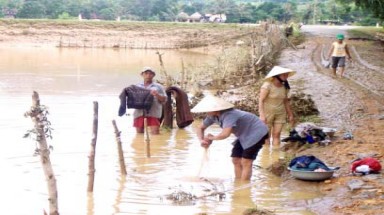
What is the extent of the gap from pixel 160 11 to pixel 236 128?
2930 inches

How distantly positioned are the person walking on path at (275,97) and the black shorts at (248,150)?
1.82m

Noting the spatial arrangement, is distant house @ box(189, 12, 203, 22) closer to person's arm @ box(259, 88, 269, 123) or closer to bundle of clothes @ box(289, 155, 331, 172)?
person's arm @ box(259, 88, 269, 123)

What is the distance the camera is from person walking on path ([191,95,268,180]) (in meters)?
8.52

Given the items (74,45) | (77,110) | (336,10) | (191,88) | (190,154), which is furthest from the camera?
(336,10)

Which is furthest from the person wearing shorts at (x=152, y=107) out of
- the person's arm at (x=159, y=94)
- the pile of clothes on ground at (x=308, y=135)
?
the pile of clothes on ground at (x=308, y=135)

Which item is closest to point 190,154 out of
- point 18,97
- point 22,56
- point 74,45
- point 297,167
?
point 297,167

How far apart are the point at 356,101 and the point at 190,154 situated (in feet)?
16.4

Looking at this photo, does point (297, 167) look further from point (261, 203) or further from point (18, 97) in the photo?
point (18, 97)

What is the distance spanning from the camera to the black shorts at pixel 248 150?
884cm

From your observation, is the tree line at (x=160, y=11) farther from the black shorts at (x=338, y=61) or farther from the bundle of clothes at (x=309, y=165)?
the bundle of clothes at (x=309, y=165)

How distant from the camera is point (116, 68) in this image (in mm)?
32656

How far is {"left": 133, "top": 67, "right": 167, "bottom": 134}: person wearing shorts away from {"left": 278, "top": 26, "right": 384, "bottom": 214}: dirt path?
288cm

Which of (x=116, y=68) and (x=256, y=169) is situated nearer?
(x=256, y=169)

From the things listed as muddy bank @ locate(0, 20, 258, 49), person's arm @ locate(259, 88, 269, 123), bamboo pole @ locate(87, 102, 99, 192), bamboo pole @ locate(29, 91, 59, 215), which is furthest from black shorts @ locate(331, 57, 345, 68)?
muddy bank @ locate(0, 20, 258, 49)
